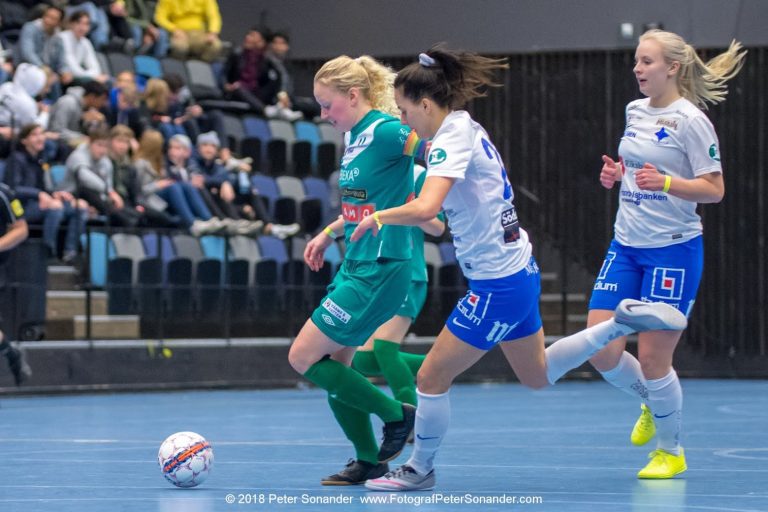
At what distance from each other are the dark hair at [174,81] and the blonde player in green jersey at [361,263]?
30.9 feet

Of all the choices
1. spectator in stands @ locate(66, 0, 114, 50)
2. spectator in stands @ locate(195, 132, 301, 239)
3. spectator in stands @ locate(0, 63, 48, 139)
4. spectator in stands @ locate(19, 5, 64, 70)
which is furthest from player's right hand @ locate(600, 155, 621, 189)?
spectator in stands @ locate(66, 0, 114, 50)

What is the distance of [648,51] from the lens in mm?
6004

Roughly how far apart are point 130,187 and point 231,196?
3.94 ft

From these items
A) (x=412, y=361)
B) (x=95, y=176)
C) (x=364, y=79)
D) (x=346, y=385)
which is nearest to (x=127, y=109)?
(x=95, y=176)

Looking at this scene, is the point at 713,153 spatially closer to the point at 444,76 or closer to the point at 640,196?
the point at 640,196

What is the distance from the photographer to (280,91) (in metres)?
17.0

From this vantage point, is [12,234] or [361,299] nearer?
[361,299]

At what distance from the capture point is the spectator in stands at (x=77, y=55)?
47.6 ft

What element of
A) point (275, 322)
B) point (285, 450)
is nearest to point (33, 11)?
point (275, 322)

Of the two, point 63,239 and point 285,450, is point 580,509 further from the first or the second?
point 63,239

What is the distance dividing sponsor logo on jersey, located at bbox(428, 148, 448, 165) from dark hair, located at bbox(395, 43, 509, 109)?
275 millimetres

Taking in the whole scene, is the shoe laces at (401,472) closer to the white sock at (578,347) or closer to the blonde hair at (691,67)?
the white sock at (578,347)

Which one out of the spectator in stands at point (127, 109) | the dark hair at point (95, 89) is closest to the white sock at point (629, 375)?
the dark hair at point (95, 89)

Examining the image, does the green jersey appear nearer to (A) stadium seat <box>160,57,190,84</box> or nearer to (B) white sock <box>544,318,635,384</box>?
(B) white sock <box>544,318,635,384</box>
